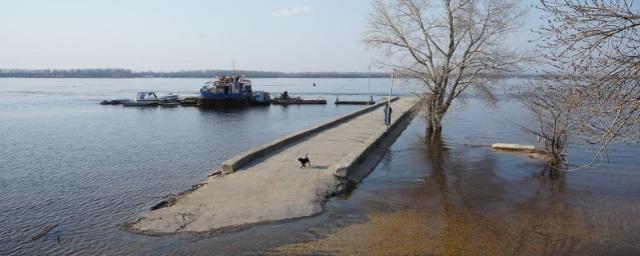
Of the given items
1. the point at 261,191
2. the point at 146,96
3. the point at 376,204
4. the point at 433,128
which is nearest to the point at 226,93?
the point at 146,96

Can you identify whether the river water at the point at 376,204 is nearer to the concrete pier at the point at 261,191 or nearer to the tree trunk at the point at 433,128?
the concrete pier at the point at 261,191

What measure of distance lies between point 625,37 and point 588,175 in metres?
10.6

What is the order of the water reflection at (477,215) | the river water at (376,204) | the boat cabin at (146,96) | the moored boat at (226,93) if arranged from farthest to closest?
1. the boat cabin at (146,96)
2. the moored boat at (226,93)
3. the river water at (376,204)
4. the water reflection at (477,215)

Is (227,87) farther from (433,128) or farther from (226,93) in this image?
(433,128)

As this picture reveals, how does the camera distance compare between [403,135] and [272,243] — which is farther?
[403,135]

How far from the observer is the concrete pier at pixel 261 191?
987cm

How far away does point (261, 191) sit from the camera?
38.8 feet

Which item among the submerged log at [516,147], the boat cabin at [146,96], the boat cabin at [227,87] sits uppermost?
the boat cabin at [227,87]

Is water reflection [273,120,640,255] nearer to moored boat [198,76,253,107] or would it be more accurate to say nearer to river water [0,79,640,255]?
river water [0,79,640,255]

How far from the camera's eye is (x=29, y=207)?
1195 centimetres

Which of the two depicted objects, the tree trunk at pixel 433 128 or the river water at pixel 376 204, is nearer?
the river water at pixel 376 204

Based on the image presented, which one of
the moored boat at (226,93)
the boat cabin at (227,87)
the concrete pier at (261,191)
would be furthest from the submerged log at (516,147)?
the boat cabin at (227,87)

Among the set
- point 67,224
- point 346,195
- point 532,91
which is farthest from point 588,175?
point 67,224

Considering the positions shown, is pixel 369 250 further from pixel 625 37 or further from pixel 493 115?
pixel 493 115
